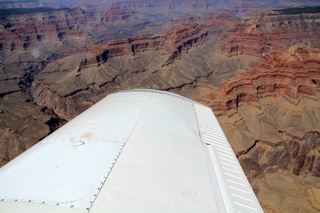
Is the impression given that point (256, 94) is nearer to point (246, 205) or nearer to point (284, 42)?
point (246, 205)

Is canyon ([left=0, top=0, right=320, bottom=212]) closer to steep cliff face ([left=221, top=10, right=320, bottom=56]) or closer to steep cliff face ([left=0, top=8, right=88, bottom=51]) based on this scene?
steep cliff face ([left=221, top=10, right=320, bottom=56])

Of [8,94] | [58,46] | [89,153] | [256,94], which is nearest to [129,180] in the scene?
[89,153]

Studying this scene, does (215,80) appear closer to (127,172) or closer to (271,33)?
(271,33)

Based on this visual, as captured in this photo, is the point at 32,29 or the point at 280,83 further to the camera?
the point at 32,29

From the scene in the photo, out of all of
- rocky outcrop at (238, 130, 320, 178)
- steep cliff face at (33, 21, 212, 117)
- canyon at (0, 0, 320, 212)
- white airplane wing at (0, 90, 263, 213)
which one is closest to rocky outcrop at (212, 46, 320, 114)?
canyon at (0, 0, 320, 212)

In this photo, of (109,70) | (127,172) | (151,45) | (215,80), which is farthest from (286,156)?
(151,45)
